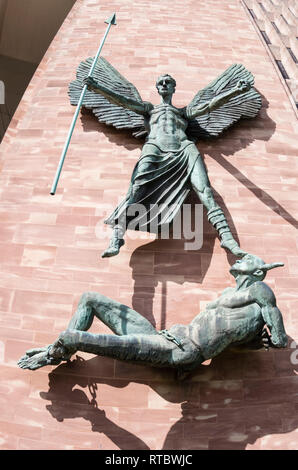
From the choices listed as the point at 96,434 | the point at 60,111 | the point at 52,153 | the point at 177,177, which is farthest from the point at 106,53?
the point at 96,434

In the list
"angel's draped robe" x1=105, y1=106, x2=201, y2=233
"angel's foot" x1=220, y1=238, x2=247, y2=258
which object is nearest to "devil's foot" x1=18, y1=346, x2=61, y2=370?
"angel's draped robe" x1=105, y1=106, x2=201, y2=233

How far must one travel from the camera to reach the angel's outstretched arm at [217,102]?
553cm

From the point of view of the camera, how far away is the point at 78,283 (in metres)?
5.42

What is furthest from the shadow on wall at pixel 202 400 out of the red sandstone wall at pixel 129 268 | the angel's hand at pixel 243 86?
the angel's hand at pixel 243 86

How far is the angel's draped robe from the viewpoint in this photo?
18.1 ft

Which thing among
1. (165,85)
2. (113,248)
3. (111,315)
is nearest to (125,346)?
(111,315)

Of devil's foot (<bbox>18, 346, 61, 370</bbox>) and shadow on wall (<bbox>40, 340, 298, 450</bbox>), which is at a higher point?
devil's foot (<bbox>18, 346, 61, 370</bbox>)

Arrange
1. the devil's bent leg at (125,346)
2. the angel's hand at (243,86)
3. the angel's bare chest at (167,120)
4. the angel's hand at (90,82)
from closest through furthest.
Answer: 1. the devil's bent leg at (125,346)
2. the angel's hand at (243,86)
3. the angel's hand at (90,82)
4. the angel's bare chest at (167,120)

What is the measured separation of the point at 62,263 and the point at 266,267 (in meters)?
2.32

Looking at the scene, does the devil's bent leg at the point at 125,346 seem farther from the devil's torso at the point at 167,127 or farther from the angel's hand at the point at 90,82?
the angel's hand at the point at 90,82

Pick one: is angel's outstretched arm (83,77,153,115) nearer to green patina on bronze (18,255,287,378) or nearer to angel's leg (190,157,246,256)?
angel's leg (190,157,246,256)

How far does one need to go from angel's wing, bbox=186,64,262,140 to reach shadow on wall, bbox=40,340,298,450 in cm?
333

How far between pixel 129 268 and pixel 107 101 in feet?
9.44

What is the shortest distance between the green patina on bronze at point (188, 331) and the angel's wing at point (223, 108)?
291 cm
